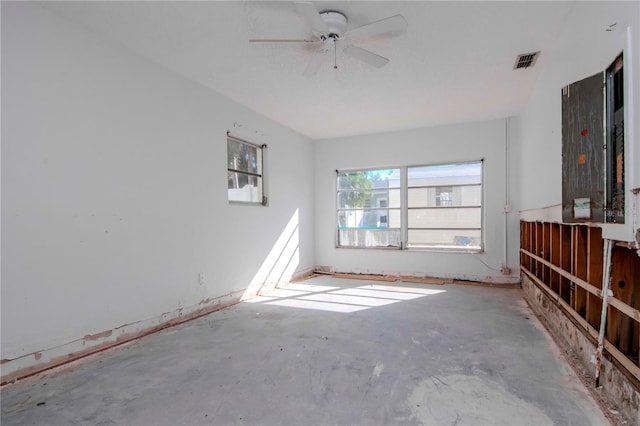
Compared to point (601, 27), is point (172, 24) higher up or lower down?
higher up

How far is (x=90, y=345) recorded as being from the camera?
9.07ft

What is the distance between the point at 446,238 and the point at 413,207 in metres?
0.85

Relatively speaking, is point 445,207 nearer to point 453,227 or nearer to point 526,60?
point 453,227

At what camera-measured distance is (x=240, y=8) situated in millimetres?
2496

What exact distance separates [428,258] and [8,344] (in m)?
5.69

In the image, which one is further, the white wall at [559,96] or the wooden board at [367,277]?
the wooden board at [367,277]

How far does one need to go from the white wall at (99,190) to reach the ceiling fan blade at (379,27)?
7.34 ft

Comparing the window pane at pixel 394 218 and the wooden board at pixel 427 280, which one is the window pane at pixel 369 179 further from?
the wooden board at pixel 427 280

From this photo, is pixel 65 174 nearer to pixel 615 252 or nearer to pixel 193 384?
pixel 193 384

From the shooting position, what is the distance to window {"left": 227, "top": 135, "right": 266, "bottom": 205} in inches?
179

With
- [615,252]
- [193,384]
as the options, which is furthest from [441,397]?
[193,384]

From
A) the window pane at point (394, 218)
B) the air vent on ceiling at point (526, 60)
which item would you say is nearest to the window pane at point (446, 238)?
the window pane at point (394, 218)

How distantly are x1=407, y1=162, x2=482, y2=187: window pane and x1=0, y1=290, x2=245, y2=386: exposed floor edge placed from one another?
4.37 meters

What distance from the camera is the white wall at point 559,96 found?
1.61 meters
